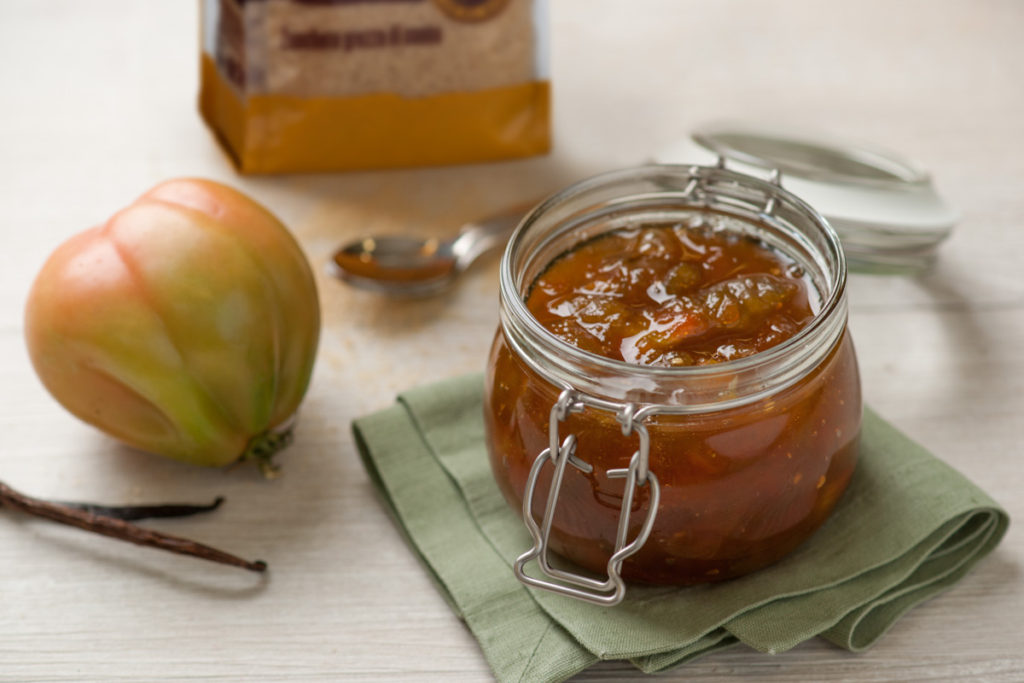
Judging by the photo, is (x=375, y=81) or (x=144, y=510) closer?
(x=144, y=510)

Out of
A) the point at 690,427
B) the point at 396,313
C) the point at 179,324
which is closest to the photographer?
the point at 690,427

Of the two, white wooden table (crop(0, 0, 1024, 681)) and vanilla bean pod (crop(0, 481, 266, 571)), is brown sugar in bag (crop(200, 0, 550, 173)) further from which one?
vanilla bean pod (crop(0, 481, 266, 571))

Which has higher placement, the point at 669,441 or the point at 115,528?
the point at 669,441

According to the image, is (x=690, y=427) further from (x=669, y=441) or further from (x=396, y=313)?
(x=396, y=313)

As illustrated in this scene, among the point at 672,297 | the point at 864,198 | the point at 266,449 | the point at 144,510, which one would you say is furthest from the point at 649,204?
the point at 144,510

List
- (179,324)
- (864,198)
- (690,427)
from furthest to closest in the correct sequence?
(864,198) → (179,324) → (690,427)

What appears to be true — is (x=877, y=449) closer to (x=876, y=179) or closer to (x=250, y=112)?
(x=876, y=179)
